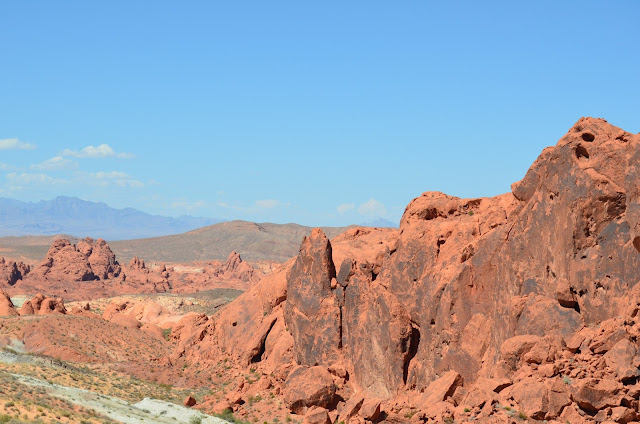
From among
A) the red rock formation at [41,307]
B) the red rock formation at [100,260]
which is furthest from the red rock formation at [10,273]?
the red rock formation at [41,307]

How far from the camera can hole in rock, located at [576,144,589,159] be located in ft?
103

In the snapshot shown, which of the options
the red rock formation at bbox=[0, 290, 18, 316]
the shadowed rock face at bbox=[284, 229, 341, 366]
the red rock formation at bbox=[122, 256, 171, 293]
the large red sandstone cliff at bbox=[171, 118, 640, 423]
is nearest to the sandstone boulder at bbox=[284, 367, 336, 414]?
the large red sandstone cliff at bbox=[171, 118, 640, 423]

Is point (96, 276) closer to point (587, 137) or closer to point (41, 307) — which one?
point (41, 307)

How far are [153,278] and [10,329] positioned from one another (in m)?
87.0

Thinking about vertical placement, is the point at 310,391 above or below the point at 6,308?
below

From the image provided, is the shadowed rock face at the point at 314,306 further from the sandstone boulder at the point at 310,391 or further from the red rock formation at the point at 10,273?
the red rock formation at the point at 10,273

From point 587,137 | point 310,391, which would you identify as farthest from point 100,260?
point 587,137

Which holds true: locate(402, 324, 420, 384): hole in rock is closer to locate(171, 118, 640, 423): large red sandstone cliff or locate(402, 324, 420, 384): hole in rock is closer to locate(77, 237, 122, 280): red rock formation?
locate(171, 118, 640, 423): large red sandstone cliff

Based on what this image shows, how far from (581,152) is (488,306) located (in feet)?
25.6

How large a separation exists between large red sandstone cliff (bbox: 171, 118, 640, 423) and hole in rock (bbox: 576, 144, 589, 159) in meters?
0.06

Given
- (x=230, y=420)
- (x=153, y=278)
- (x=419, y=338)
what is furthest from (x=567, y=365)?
(x=153, y=278)

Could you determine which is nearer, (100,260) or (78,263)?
(78,263)

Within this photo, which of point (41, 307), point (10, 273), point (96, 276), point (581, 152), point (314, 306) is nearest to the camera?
point (581, 152)

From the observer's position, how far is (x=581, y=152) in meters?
31.5
